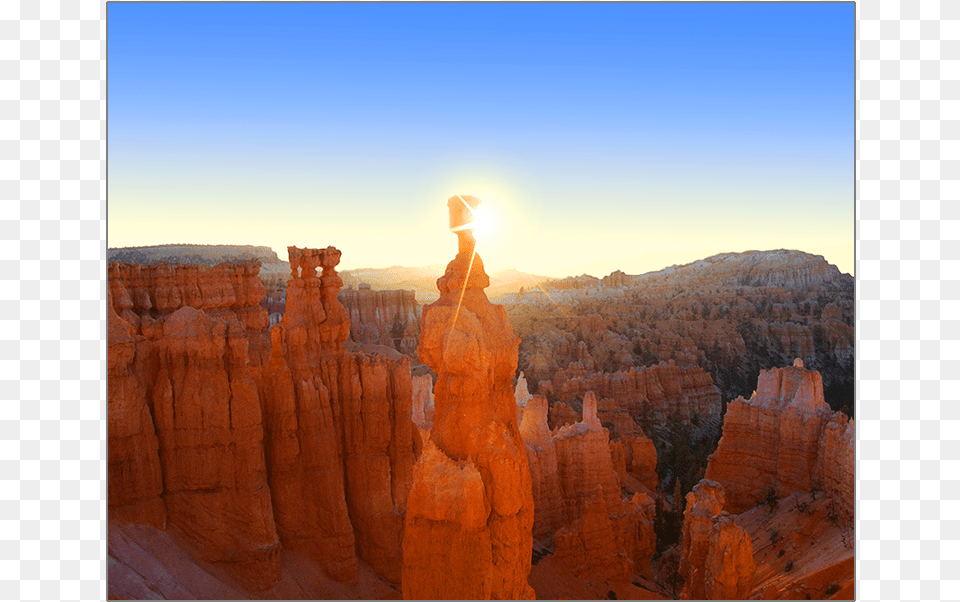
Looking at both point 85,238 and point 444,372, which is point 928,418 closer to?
point 444,372

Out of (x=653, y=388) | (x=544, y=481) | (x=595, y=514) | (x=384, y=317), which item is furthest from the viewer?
(x=384, y=317)

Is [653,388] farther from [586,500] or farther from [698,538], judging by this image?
[698,538]

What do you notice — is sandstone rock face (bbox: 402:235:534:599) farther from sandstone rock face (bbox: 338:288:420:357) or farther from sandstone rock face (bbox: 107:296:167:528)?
sandstone rock face (bbox: 338:288:420:357)

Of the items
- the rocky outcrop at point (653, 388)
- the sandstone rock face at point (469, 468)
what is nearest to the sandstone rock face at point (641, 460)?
the rocky outcrop at point (653, 388)

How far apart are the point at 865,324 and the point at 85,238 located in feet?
27.9

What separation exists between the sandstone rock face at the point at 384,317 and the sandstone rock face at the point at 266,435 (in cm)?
3145

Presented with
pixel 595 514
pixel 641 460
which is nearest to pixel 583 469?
pixel 595 514

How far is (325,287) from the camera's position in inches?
542

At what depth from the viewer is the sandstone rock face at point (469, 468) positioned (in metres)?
8.35

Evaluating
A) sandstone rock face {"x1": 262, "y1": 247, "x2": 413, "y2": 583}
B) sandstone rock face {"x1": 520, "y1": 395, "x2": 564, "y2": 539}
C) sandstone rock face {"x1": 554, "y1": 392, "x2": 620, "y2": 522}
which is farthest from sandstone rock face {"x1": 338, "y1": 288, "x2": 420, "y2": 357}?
→ sandstone rock face {"x1": 262, "y1": 247, "x2": 413, "y2": 583}

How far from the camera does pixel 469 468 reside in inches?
329

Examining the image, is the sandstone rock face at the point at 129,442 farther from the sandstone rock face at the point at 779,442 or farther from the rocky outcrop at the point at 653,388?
the rocky outcrop at the point at 653,388

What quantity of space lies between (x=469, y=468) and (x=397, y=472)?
5.59 m

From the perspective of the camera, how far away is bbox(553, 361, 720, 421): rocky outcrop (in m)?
37.9
